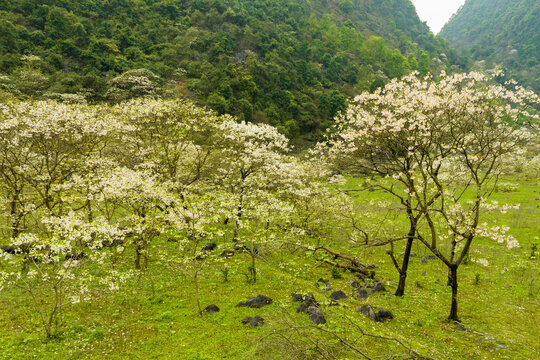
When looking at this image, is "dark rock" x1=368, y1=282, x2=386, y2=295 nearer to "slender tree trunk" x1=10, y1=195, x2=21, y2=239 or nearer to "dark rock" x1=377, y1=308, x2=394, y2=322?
"dark rock" x1=377, y1=308, x2=394, y2=322

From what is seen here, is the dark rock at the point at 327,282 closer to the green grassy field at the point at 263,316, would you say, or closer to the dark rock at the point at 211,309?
the green grassy field at the point at 263,316

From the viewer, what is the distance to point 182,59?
98.1m

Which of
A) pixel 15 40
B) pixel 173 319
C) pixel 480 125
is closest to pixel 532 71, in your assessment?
pixel 480 125

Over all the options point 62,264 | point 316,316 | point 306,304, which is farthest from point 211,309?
point 62,264

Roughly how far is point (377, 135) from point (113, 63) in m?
92.0

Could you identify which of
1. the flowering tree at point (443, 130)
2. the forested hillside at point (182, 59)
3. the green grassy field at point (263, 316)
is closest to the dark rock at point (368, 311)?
the green grassy field at point (263, 316)

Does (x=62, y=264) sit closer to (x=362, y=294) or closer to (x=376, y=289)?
(x=362, y=294)

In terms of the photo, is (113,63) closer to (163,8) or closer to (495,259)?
(163,8)

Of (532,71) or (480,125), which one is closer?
(480,125)

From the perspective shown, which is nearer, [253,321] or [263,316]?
[253,321]

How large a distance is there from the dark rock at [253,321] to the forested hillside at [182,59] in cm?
6473

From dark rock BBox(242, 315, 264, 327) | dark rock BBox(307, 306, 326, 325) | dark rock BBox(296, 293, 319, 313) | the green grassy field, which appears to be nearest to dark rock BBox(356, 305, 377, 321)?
the green grassy field

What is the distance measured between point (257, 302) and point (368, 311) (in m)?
5.94

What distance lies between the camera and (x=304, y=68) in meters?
112
